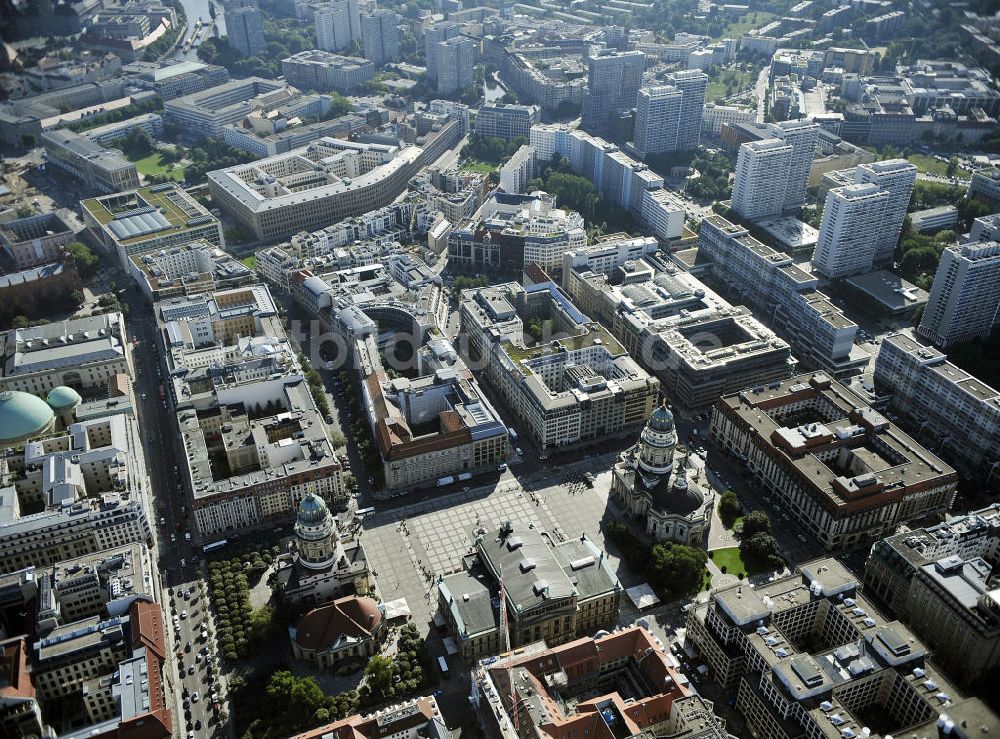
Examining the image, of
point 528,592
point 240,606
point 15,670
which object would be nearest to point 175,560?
point 240,606

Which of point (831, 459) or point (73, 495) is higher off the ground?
point (73, 495)

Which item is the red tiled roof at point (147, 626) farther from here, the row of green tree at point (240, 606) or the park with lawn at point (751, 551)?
the park with lawn at point (751, 551)

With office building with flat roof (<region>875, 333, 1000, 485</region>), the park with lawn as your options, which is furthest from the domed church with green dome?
office building with flat roof (<region>875, 333, 1000, 485</region>)

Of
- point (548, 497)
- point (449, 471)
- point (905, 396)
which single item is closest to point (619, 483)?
point (548, 497)

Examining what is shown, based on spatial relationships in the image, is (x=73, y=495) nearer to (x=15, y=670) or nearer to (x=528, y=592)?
(x=15, y=670)

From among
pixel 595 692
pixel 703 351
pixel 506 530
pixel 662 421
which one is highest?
pixel 662 421

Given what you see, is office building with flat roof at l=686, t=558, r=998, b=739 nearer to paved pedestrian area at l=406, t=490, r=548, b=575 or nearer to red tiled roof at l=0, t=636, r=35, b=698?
paved pedestrian area at l=406, t=490, r=548, b=575

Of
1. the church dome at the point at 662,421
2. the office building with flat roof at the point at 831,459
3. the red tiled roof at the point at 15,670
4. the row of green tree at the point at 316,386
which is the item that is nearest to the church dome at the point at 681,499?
the church dome at the point at 662,421
